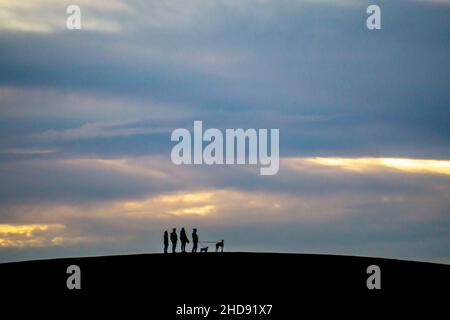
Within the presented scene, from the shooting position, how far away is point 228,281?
47562 millimetres

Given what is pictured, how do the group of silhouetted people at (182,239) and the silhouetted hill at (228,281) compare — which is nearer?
the silhouetted hill at (228,281)

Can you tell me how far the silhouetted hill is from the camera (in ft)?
148

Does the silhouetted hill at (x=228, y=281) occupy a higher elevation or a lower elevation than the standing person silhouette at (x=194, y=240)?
lower

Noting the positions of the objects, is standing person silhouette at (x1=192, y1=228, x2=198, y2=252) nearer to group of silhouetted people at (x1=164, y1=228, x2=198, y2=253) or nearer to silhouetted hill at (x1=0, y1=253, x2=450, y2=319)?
group of silhouetted people at (x1=164, y1=228, x2=198, y2=253)

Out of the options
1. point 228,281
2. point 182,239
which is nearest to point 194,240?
point 182,239

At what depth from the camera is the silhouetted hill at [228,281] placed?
148 feet

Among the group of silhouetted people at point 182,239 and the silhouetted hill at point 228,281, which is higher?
the group of silhouetted people at point 182,239

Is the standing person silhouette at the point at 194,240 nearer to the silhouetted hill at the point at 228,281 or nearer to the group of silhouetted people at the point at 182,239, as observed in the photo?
the group of silhouetted people at the point at 182,239

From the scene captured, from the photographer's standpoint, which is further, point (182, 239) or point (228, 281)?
point (182, 239)

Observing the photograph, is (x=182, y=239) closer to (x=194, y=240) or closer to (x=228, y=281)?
(x=194, y=240)

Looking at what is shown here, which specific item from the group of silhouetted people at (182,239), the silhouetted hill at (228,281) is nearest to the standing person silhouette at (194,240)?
the group of silhouetted people at (182,239)

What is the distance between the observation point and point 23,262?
56.3 metres

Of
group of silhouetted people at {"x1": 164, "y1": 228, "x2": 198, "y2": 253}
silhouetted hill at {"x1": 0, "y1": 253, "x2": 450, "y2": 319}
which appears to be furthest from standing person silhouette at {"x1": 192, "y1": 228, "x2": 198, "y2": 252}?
silhouetted hill at {"x1": 0, "y1": 253, "x2": 450, "y2": 319}
